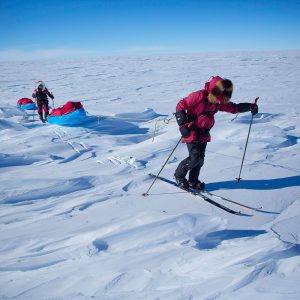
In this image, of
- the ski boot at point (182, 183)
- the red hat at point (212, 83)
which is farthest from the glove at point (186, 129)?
the ski boot at point (182, 183)

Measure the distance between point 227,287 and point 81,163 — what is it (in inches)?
136

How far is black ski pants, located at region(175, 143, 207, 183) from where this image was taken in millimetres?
3398

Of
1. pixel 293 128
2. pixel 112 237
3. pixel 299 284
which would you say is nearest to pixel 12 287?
pixel 112 237

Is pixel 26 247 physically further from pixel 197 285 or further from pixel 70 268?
pixel 197 285

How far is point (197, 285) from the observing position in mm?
1929

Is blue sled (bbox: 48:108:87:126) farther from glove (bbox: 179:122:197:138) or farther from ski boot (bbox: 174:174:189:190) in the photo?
glove (bbox: 179:122:197:138)

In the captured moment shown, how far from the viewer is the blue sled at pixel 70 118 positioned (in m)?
7.21

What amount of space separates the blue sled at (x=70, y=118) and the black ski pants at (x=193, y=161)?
14.5 ft

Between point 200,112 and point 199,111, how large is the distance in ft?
Result: 0.05

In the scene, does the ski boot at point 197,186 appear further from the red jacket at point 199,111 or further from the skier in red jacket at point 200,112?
the red jacket at point 199,111

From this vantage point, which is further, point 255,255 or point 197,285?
point 255,255

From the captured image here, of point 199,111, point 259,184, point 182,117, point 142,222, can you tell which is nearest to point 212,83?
point 199,111

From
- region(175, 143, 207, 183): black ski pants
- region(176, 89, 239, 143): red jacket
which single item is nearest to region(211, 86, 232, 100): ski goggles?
region(176, 89, 239, 143): red jacket

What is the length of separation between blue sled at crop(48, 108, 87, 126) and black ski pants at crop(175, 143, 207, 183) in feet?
14.5
